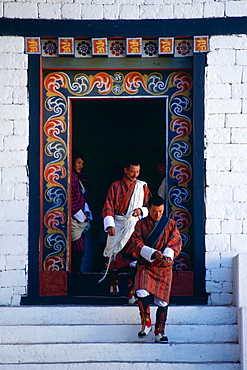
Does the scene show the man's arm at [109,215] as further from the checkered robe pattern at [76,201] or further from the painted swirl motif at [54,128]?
the painted swirl motif at [54,128]

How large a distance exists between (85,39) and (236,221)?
9.51 ft

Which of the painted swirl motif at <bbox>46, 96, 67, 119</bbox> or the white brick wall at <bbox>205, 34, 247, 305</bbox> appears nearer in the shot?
the white brick wall at <bbox>205, 34, 247, 305</bbox>

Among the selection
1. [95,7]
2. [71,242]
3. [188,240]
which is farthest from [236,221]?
[95,7]

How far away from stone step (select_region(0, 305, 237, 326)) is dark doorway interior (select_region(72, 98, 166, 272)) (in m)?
4.11

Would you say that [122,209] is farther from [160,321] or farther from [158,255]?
[160,321]

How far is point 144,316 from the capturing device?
9328mm

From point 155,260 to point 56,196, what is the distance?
1857mm

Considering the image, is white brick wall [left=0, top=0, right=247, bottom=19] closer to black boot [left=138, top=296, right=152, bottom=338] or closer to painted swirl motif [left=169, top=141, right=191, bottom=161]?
painted swirl motif [left=169, top=141, right=191, bottom=161]

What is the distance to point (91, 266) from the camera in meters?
13.0

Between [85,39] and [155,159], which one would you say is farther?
[155,159]

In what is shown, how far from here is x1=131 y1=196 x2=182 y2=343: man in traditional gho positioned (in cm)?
927

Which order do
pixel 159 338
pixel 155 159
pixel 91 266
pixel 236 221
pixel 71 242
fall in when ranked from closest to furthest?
pixel 159 338, pixel 236 221, pixel 71 242, pixel 91 266, pixel 155 159

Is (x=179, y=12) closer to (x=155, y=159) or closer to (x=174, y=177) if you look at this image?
(x=174, y=177)

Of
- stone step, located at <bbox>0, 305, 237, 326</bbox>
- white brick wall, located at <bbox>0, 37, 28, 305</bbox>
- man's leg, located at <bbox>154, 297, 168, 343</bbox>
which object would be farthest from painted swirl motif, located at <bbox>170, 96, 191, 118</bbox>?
man's leg, located at <bbox>154, 297, 168, 343</bbox>
